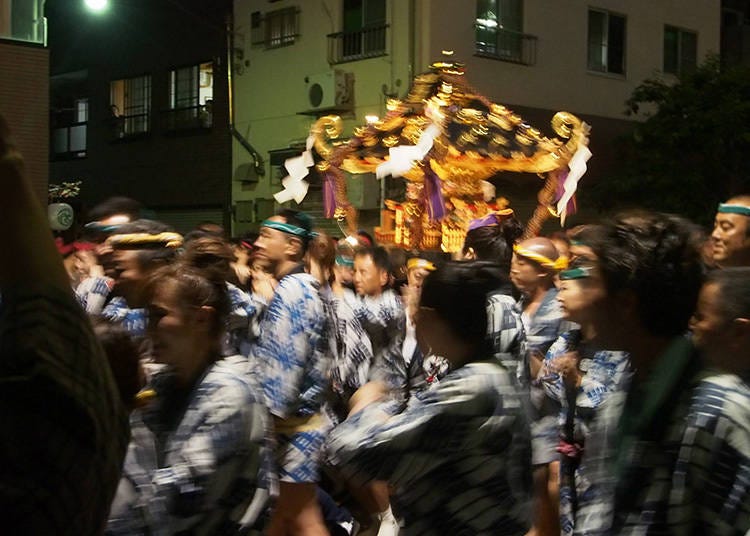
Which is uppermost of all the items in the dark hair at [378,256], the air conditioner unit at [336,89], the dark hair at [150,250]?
the air conditioner unit at [336,89]

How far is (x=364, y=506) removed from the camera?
613 cm

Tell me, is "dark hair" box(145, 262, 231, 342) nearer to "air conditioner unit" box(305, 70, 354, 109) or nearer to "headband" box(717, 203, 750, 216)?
"headband" box(717, 203, 750, 216)

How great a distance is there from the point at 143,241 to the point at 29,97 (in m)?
8.14

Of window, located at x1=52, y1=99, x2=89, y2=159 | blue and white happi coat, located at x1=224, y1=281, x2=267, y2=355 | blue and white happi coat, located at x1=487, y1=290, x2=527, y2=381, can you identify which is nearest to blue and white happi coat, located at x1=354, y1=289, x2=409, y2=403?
blue and white happi coat, located at x1=224, y1=281, x2=267, y2=355

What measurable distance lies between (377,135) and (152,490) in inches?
390

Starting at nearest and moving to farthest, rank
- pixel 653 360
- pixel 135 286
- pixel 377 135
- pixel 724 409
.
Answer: pixel 724 409
pixel 653 360
pixel 135 286
pixel 377 135

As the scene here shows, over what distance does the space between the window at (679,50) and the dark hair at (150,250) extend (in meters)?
21.8

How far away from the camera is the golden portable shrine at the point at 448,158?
38.8 feet

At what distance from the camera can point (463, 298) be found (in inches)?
134

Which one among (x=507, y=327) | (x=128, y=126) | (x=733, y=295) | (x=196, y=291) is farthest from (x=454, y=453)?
(x=128, y=126)

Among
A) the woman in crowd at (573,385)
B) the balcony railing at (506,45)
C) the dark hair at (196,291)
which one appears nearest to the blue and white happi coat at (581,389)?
the woman in crowd at (573,385)

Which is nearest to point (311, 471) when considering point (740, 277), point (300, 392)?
point (300, 392)

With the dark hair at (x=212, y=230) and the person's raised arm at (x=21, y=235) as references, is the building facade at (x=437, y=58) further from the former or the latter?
the person's raised arm at (x=21, y=235)

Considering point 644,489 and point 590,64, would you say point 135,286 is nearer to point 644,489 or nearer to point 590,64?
point 644,489
